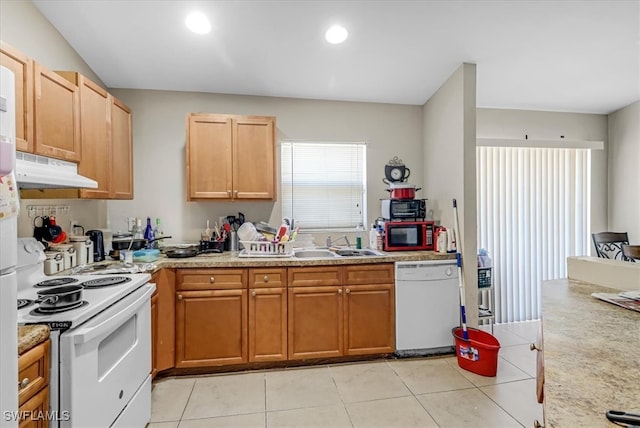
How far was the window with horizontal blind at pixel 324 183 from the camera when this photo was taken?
3266 millimetres

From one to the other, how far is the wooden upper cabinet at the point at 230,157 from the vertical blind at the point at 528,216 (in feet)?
8.22

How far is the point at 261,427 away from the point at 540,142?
4.09m

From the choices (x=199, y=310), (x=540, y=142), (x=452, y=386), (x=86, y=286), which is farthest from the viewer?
(x=540, y=142)

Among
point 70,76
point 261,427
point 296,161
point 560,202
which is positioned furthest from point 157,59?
point 560,202

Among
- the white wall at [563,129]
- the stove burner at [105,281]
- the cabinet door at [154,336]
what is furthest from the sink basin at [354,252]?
the white wall at [563,129]

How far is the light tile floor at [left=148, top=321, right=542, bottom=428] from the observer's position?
189 cm

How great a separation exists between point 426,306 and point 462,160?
1.37 meters

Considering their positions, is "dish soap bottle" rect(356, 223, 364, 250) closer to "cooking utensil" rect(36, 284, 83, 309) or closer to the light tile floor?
the light tile floor

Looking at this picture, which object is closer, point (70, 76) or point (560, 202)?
point (70, 76)

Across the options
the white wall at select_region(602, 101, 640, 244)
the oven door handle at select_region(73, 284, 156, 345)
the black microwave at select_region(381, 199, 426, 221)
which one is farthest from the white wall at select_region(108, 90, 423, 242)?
the white wall at select_region(602, 101, 640, 244)

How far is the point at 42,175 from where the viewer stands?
4.26ft

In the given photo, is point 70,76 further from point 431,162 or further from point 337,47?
point 431,162

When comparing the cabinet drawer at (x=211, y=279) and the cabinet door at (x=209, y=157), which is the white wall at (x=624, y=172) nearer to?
the cabinet drawer at (x=211, y=279)

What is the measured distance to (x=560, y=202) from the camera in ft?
12.1
